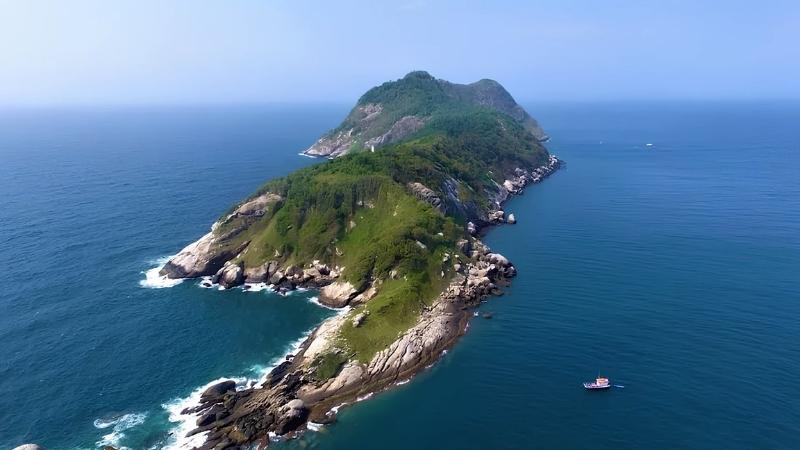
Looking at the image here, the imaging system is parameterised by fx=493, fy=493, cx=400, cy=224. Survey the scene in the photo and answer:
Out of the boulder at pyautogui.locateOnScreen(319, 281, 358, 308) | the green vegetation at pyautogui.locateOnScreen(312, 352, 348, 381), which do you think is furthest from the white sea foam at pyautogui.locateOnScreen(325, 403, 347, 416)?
the boulder at pyautogui.locateOnScreen(319, 281, 358, 308)

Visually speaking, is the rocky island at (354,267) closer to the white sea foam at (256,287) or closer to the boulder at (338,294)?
the boulder at (338,294)

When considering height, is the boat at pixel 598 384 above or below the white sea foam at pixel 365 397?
above

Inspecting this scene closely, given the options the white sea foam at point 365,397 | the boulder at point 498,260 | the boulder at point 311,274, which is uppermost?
the boulder at point 498,260

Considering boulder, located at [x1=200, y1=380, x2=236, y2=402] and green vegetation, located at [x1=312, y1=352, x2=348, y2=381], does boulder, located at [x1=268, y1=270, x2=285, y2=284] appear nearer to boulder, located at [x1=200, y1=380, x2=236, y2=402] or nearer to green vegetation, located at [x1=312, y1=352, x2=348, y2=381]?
green vegetation, located at [x1=312, y1=352, x2=348, y2=381]

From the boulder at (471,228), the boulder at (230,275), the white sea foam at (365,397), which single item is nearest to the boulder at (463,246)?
the boulder at (471,228)

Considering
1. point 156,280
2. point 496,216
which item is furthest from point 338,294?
point 496,216

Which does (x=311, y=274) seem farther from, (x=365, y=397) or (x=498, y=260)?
(x=365, y=397)
